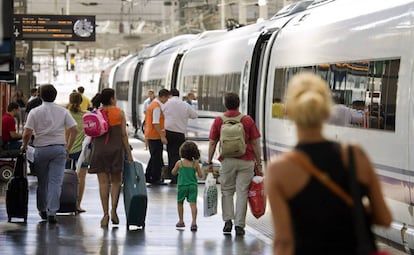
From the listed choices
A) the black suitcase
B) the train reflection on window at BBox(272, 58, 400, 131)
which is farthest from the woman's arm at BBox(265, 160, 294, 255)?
the black suitcase

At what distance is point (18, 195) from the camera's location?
1423 cm

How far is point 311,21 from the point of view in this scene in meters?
17.3

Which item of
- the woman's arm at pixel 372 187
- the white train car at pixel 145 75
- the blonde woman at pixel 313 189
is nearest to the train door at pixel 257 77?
the white train car at pixel 145 75

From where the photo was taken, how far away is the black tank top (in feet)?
17.1

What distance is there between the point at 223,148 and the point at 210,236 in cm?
101

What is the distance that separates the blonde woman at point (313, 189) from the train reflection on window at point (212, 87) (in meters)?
17.0

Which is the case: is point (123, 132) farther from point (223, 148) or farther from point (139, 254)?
point (139, 254)

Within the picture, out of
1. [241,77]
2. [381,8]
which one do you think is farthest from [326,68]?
[241,77]

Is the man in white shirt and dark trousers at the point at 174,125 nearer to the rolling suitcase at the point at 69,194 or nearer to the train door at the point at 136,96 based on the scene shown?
the rolling suitcase at the point at 69,194

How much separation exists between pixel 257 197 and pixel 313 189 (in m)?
8.08

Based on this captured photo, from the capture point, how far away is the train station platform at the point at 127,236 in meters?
12.1

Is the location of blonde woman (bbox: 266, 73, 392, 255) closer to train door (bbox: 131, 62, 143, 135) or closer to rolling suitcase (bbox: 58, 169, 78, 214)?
rolling suitcase (bbox: 58, 169, 78, 214)

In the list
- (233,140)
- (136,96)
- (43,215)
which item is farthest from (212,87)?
(136,96)

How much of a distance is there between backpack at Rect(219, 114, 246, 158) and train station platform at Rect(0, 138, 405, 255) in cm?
95
